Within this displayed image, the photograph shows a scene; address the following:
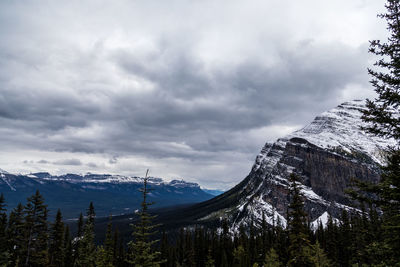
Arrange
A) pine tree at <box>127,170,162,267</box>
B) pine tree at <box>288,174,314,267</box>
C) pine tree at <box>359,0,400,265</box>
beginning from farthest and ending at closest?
1. pine tree at <box>288,174,314,267</box>
2. pine tree at <box>127,170,162,267</box>
3. pine tree at <box>359,0,400,265</box>

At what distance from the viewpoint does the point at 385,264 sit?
1380 centimetres

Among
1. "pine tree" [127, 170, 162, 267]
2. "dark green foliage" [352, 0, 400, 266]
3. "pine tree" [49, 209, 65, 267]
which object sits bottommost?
"pine tree" [49, 209, 65, 267]

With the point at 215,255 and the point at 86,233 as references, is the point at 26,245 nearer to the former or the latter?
the point at 86,233

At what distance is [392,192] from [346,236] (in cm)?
8566

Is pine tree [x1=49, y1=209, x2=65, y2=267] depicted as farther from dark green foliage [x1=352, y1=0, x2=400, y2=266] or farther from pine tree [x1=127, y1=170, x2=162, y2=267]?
dark green foliage [x1=352, y1=0, x2=400, y2=266]

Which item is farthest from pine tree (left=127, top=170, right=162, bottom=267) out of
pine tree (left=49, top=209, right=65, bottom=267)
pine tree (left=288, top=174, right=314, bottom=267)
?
pine tree (left=49, top=209, right=65, bottom=267)

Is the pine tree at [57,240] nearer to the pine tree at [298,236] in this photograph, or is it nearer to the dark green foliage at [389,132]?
the pine tree at [298,236]

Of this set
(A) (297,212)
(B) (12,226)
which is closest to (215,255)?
(B) (12,226)

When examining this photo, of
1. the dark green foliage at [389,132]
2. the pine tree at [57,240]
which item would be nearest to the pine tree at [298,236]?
the dark green foliage at [389,132]

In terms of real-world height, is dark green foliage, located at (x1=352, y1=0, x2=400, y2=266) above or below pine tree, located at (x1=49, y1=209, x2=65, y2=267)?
above

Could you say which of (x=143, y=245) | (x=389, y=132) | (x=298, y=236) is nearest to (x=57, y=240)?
(x=143, y=245)

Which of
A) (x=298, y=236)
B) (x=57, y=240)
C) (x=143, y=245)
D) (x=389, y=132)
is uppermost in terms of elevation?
(x=389, y=132)

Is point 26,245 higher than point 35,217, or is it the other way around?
point 35,217

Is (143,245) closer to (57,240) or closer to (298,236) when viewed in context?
(298,236)
